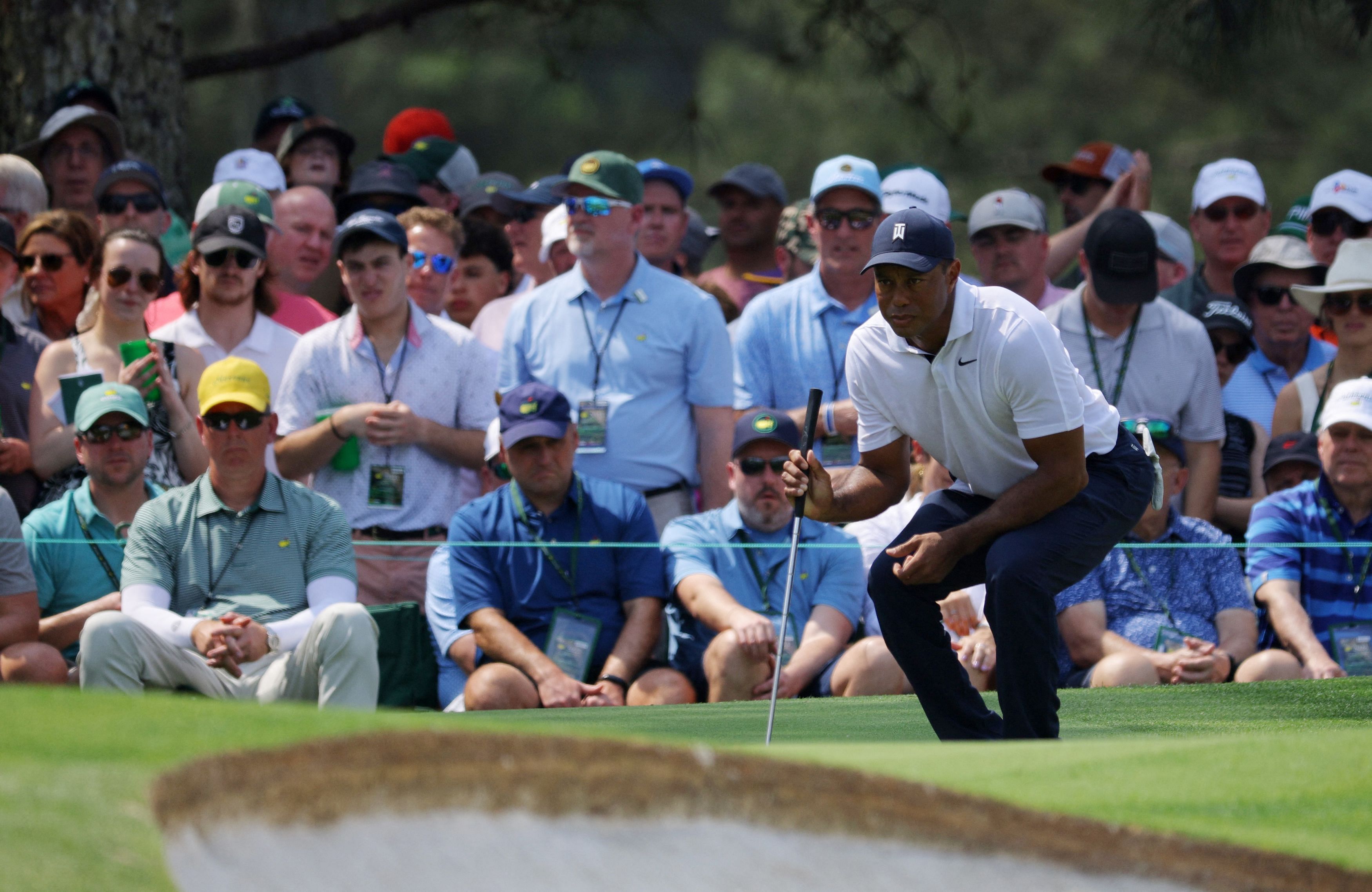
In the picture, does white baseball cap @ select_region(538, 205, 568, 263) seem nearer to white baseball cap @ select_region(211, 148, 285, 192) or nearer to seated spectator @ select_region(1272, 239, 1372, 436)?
white baseball cap @ select_region(211, 148, 285, 192)

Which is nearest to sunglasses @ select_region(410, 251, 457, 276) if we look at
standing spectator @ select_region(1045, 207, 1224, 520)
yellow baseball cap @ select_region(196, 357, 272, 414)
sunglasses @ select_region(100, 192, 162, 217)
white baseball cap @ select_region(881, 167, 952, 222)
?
sunglasses @ select_region(100, 192, 162, 217)

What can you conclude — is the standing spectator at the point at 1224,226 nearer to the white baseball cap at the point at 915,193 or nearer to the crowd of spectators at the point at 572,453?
the crowd of spectators at the point at 572,453

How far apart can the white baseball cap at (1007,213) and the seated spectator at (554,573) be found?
2342 millimetres

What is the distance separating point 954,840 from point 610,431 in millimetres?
4600

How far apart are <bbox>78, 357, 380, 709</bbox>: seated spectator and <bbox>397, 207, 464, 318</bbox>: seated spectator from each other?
1858 millimetres

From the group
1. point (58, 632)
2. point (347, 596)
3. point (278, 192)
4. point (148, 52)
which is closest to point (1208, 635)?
point (347, 596)

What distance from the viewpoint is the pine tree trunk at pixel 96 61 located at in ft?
31.4

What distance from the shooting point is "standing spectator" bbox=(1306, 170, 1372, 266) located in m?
8.17

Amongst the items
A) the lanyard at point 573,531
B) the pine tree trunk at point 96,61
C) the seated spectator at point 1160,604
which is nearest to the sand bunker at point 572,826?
the lanyard at point 573,531

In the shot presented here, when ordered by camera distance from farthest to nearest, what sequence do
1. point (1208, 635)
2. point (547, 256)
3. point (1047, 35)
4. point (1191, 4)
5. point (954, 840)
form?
point (1047, 35)
point (1191, 4)
point (547, 256)
point (1208, 635)
point (954, 840)

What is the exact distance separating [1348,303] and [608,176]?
3.24 meters

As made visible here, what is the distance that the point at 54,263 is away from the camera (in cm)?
721

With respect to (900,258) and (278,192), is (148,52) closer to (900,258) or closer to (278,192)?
(278,192)

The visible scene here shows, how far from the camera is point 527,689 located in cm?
608
